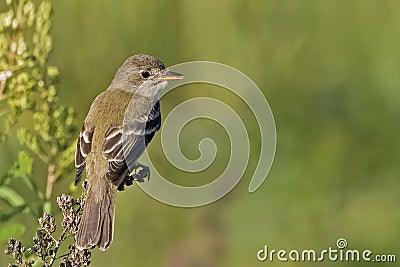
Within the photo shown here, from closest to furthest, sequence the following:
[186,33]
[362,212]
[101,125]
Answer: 1. [101,125]
2. [362,212]
3. [186,33]

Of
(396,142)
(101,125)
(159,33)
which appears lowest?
(101,125)

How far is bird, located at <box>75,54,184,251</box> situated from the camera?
15.0 feet

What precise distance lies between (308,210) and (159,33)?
1481 mm

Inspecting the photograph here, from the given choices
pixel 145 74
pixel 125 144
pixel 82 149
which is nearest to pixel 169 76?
pixel 145 74

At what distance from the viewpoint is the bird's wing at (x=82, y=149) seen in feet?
15.0

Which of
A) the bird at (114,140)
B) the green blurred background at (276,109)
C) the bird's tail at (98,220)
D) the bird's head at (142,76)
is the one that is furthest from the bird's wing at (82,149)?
the green blurred background at (276,109)

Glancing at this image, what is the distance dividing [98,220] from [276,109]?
Result: 1.77 m

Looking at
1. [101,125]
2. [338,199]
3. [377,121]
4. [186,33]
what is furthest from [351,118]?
[101,125]

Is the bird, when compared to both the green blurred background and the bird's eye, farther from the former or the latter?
the green blurred background

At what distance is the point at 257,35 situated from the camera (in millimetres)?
6098

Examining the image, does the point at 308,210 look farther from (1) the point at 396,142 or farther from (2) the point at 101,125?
(2) the point at 101,125

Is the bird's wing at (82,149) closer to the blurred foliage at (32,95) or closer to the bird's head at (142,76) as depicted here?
the blurred foliage at (32,95)

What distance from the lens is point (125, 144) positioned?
4.78m

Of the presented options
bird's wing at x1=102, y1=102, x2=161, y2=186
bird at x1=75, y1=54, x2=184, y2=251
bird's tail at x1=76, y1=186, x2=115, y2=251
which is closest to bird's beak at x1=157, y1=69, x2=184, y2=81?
bird at x1=75, y1=54, x2=184, y2=251
